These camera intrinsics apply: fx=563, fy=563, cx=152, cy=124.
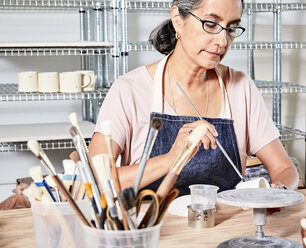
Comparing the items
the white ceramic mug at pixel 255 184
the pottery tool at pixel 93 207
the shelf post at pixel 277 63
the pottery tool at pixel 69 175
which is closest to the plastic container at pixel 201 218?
the white ceramic mug at pixel 255 184

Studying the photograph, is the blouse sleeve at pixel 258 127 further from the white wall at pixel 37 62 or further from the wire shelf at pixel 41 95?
the white wall at pixel 37 62

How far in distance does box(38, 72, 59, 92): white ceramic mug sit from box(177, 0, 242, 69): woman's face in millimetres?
1315

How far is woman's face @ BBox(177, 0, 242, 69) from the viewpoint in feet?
5.31

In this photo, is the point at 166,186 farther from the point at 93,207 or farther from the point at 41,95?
the point at 41,95

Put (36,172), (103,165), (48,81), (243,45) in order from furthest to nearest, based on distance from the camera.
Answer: (243,45) → (48,81) → (36,172) → (103,165)

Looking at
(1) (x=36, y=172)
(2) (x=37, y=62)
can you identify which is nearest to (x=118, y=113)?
(1) (x=36, y=172)

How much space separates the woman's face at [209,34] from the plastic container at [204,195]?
52 centimetres

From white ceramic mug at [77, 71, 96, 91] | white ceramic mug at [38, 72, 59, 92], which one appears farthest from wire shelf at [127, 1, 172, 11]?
white ceramic mug at [38, 72, 59, 92]

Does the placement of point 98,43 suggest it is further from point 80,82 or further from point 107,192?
point 107,192

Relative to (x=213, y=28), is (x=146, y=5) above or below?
above

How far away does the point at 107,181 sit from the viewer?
0.80 m

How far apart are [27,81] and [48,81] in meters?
0.11

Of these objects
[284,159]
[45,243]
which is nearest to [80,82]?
[284,159]

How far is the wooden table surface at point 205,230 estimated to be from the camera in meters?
1.16
